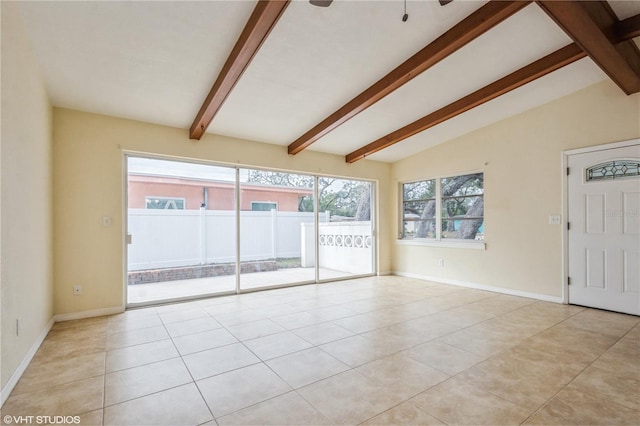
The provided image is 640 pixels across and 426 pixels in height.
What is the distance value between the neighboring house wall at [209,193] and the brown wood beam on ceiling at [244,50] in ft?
3.91

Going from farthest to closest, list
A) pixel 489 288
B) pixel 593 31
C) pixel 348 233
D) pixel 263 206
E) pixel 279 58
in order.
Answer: pixel 348 233
pixel 263 206
pixel 489 288
pixel 279 58
pixel 593 31

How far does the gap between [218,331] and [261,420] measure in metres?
1.66

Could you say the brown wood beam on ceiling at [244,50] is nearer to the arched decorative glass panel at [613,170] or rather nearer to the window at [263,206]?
the window at [263,206]

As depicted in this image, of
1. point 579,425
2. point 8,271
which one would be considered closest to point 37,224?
point 8,271

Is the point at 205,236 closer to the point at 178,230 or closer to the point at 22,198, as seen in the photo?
the point at 178,230

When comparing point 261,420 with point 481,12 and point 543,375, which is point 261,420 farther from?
point 481,12

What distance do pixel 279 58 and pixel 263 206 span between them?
277 centimetres

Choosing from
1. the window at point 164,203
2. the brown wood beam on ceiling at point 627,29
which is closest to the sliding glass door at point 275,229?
the window at point 164,203

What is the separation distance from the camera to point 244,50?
109 inches

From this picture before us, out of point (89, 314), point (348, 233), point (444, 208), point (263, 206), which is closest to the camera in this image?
point (89, 314)

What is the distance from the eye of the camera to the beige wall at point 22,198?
211 cm

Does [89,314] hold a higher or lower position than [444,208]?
lower

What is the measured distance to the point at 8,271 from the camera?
216cm

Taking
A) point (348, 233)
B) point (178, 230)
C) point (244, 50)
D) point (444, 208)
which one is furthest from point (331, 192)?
point (244, 50)
